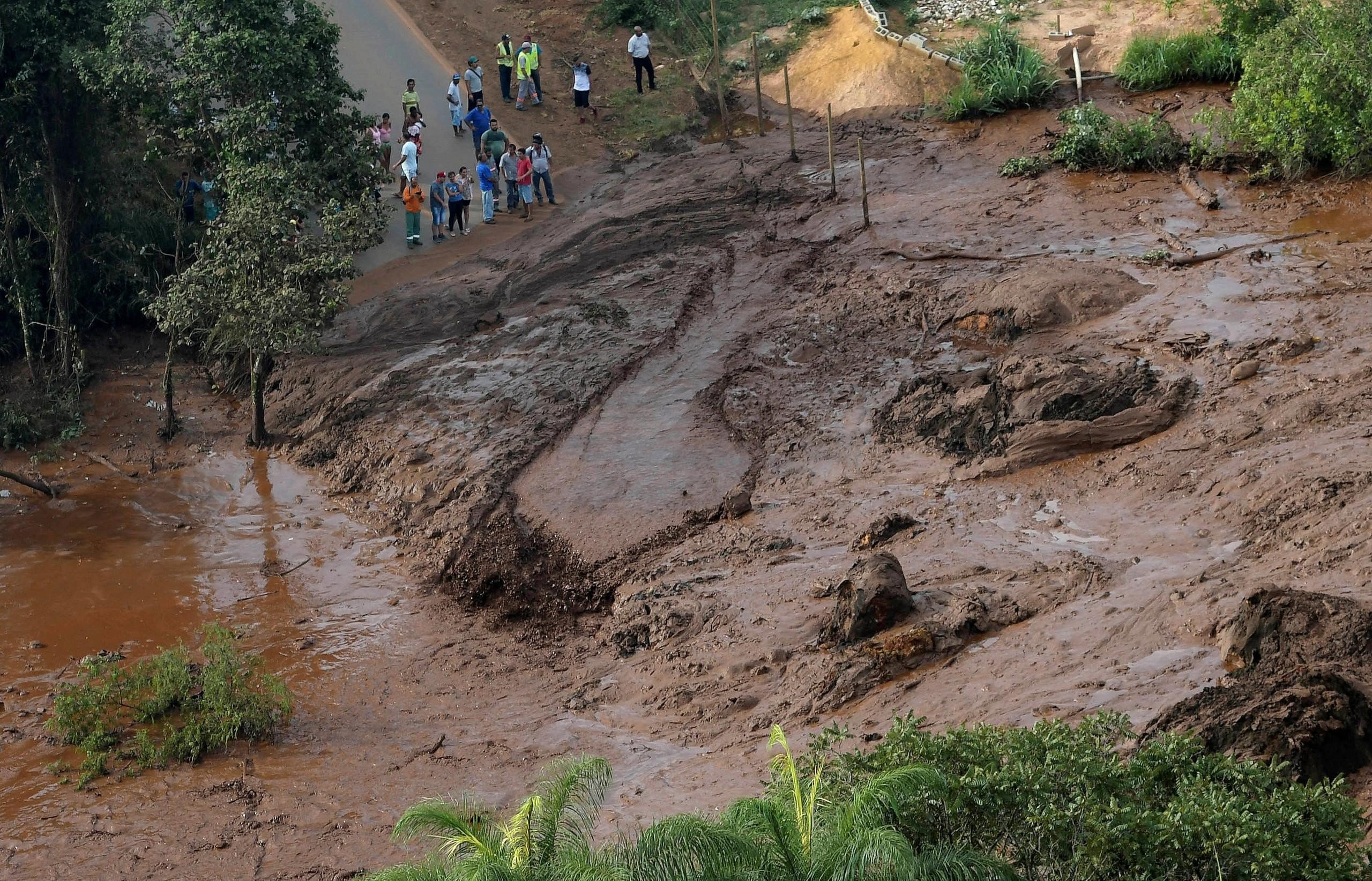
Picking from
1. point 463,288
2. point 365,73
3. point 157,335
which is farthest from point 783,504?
point 365,73

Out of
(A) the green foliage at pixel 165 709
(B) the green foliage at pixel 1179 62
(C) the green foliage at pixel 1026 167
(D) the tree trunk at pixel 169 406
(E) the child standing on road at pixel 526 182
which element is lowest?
(A) the green foliage at pixel 165 709

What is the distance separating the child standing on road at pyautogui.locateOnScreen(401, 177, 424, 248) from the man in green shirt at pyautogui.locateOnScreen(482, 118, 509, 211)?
1.67m

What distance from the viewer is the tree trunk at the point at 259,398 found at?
1792cm

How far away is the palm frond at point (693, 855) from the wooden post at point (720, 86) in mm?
20377

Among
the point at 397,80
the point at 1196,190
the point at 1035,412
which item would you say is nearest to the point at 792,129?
the point at 1196,190

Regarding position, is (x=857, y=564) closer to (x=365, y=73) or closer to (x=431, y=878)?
(x=431, y=878)

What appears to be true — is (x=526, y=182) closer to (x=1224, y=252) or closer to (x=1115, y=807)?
(x=1224, y=252)

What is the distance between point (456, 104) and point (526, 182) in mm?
3039

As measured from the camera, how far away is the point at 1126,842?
21.0ft

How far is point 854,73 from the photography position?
25.5 m

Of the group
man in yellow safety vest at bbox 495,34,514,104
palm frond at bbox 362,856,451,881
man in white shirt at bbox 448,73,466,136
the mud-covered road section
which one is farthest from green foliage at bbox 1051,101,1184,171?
palm frond at bbox 362,856,451,881

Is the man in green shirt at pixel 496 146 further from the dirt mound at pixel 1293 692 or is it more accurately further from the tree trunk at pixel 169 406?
the dirt mound at pixel 1293 692

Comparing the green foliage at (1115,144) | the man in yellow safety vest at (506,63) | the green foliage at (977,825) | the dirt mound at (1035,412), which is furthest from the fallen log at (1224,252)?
the man in yellow safety vest at (506,63)

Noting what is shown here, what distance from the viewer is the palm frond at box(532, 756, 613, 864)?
7059 mm
